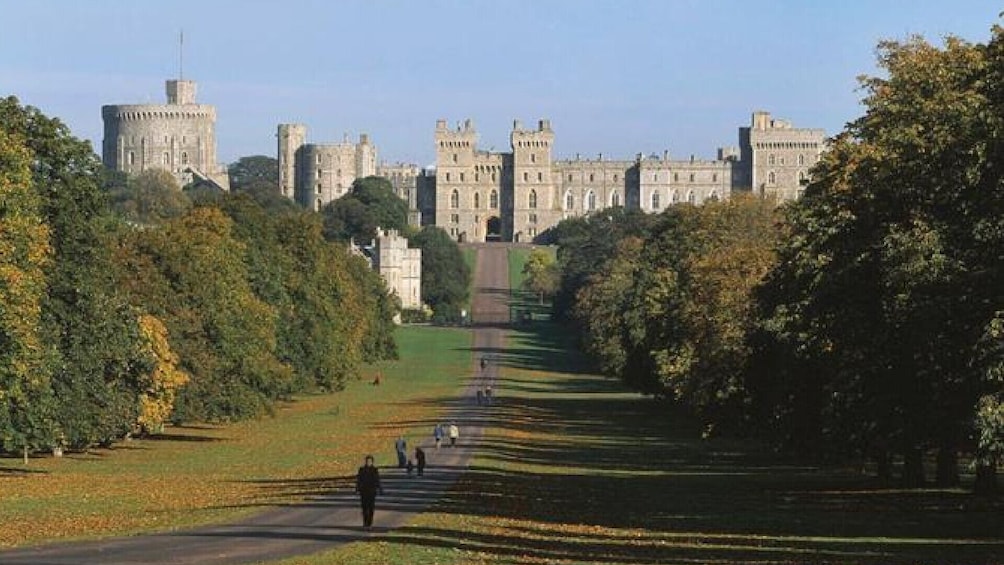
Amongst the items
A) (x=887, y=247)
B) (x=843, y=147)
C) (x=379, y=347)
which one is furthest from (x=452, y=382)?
(x=887, y=247)

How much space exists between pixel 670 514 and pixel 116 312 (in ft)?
86.8

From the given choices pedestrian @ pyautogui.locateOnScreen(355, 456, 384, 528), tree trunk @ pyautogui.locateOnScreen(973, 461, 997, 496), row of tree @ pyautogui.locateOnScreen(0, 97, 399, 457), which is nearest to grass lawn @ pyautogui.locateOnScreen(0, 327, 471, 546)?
row of tree @ pyautogui.locateOnScreen(0, 97, 399, 457)

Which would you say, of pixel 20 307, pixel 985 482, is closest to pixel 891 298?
pixel 985 482

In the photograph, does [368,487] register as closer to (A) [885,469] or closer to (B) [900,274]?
(B) [900,274]

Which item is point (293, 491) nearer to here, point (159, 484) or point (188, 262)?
point (159, 484)

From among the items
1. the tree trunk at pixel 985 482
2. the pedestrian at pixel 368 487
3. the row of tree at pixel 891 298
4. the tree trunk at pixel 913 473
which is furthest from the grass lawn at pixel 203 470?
the tree trunk at pixel 985 482

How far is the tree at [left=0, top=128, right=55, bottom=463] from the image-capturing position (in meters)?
48.4

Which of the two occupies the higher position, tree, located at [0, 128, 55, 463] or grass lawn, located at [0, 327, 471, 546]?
tree, located at [0, 128, 55, 463]

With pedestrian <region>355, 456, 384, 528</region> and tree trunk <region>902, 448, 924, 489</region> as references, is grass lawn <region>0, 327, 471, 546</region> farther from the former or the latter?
tree trunk <region>902, 448, 924, 489</region>

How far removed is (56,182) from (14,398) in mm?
8481

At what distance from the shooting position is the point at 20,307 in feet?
160

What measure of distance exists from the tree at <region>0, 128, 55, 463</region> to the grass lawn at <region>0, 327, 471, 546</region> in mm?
1244

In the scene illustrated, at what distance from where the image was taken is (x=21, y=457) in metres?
61.3

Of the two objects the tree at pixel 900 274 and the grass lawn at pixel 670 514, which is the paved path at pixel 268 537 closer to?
the grass lawn at pixel 670 514
